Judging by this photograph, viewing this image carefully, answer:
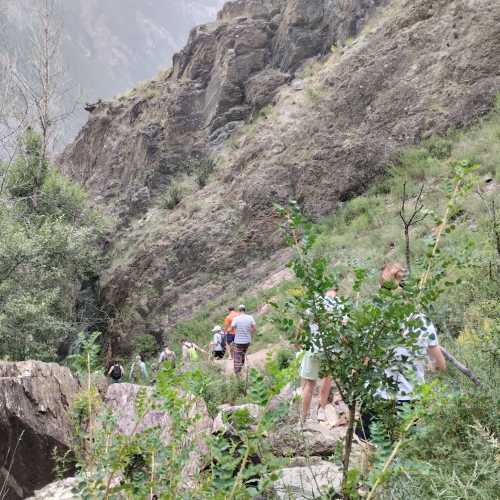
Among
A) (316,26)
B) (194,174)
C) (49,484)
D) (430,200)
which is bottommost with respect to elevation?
(49,484)

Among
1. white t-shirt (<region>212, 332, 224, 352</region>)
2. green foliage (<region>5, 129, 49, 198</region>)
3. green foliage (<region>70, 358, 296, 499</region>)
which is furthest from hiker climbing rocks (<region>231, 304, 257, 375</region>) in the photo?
green foliage (<region>5, 129, 49, 198</region>)

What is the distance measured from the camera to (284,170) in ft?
50.9

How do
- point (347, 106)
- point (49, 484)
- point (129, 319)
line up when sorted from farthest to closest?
point (129, 319) → point (347, 106) → point (49, 484)

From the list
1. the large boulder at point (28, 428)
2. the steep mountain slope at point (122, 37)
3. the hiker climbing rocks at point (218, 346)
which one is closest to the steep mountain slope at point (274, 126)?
the hiker climbing rocks at point (218, 346)

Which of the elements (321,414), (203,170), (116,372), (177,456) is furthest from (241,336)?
(203,170)

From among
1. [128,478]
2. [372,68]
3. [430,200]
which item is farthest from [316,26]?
[128,478]

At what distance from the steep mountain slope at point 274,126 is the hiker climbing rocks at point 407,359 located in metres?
10.2

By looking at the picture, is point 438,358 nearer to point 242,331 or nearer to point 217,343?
point 242,331

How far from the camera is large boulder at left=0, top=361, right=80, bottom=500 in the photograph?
4.87 meters

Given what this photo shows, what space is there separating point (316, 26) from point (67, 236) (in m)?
15.1

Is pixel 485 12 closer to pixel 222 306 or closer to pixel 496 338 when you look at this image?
pixel 222 306

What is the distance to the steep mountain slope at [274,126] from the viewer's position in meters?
13.7

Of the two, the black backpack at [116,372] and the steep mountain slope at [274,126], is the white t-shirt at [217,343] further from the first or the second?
the steep mountain slope at [274,126]

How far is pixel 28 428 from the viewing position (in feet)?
16.5
